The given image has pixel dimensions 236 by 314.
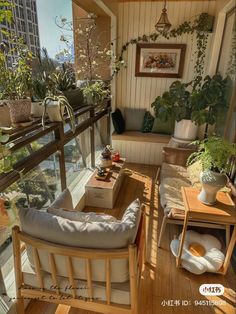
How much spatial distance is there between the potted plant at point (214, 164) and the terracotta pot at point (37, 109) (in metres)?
1.31

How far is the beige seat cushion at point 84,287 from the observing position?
3.87 ft

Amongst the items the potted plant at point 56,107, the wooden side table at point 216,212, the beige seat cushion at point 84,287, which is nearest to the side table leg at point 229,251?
the wooden side table at point 216,212

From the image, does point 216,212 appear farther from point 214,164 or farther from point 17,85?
point 17,85

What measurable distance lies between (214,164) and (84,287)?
1.20 m

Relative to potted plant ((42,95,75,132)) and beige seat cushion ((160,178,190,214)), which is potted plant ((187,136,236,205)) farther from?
potted plant ((42,95,75,132))

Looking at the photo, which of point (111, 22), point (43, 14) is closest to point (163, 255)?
point (43, 14)

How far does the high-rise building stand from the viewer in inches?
57.4

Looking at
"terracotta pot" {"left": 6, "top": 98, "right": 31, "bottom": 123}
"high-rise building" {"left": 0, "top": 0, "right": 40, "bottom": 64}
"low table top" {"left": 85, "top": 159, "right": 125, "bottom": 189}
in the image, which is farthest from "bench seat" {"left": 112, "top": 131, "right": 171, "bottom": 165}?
"terracotta pot" {"left": 6, "top": 98, "right": 31, "bottom": 123}

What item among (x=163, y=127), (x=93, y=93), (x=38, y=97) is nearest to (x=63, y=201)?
(x=38, y=97)

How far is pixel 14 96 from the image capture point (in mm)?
1413

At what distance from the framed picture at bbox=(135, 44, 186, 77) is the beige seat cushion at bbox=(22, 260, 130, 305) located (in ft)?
11.7

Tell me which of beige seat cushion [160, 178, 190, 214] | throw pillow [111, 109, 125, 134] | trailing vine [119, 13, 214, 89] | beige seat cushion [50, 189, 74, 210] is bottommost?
beige seat cushion [160, 178, 190, 214]

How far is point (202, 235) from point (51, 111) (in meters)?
1.80

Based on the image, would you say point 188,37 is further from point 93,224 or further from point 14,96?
point 93,224
